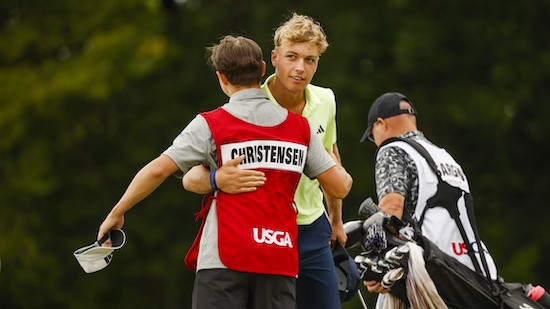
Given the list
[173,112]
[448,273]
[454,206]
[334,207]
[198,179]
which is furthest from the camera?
[173,112]

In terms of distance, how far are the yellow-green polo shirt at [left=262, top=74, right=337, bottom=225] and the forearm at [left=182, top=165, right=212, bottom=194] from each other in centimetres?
74

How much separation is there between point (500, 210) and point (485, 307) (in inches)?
558

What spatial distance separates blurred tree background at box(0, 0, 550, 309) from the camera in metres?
20.0

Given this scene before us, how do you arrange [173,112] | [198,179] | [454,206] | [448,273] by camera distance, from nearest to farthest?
1. [198,179]
2. [448,273]
3. [454,206]
4. [173,112]

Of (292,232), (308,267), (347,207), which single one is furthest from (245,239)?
(347,207)

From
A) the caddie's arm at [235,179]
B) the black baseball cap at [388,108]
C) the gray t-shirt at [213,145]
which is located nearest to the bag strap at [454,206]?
the black baseball cap at [388,108]

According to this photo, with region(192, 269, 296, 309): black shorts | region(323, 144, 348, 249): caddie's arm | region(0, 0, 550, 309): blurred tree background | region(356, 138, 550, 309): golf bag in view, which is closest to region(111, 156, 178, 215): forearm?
region(192, 269, 296, 309): black shorts

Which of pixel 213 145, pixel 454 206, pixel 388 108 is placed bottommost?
pixel 454 206

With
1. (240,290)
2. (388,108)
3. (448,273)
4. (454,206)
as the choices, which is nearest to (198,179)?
(240,290)

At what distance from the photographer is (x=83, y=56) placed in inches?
801

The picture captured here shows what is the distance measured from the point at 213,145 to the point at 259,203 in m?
0.32

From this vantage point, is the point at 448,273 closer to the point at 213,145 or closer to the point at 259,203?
the point at 259,203

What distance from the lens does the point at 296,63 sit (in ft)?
18.7

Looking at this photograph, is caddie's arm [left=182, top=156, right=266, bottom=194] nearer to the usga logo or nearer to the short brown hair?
the usga logo
